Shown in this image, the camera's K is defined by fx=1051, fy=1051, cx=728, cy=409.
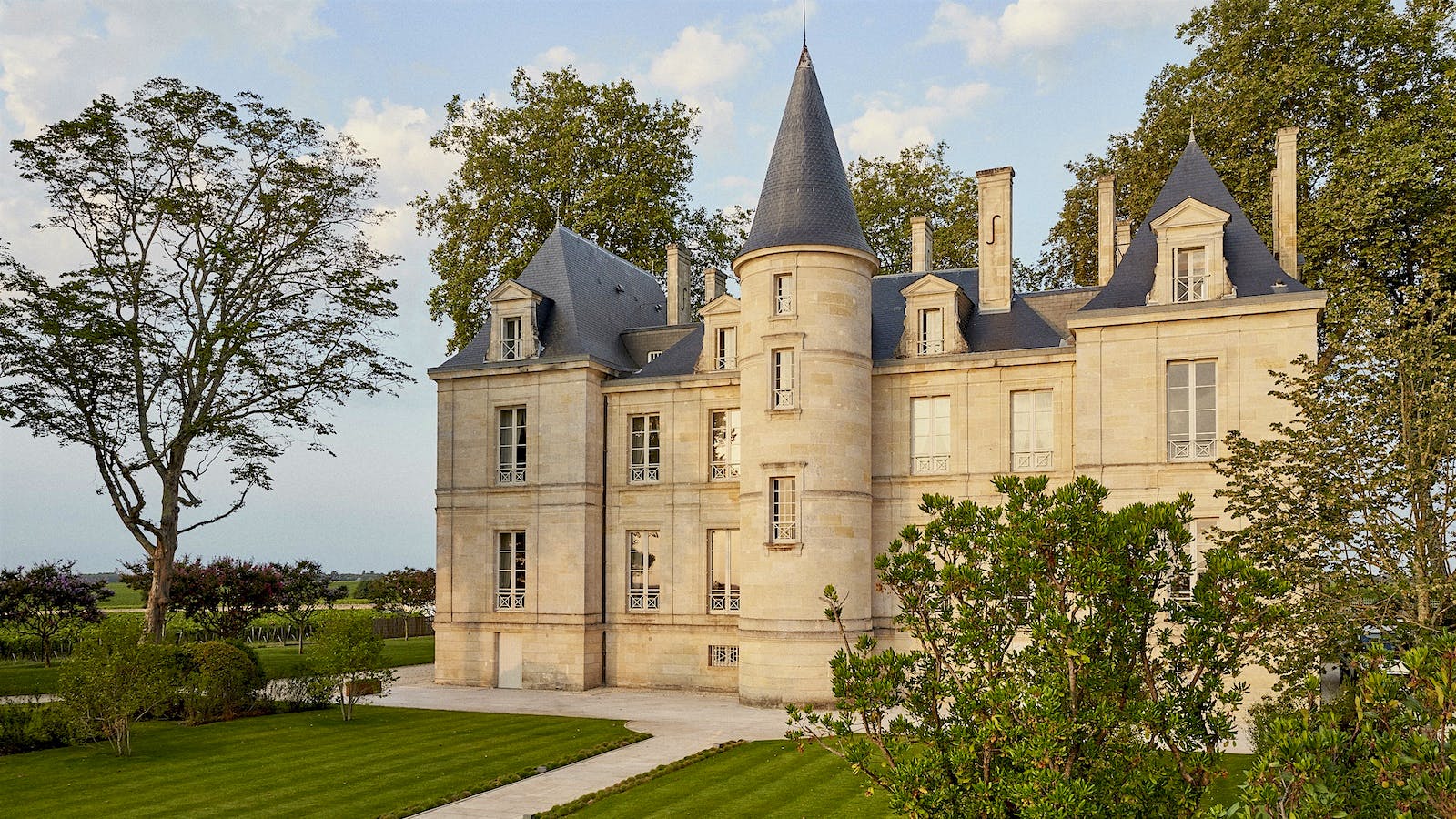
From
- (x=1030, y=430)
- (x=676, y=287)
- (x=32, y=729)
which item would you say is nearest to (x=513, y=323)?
(x=676, y=287)

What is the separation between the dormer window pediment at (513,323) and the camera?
28188 mm

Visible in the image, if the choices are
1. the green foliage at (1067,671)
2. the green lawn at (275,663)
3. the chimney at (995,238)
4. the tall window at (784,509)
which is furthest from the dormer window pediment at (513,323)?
the green foliage at (1067,671)

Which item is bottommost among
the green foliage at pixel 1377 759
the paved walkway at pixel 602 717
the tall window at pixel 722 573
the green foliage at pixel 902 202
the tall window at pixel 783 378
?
the paved walkway at pixel 602 717

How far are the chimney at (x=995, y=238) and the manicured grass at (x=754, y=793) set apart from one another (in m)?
13.1

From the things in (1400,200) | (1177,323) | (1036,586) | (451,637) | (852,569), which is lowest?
(451,637)

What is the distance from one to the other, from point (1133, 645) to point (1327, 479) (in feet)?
23.9

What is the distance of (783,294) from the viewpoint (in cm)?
2442

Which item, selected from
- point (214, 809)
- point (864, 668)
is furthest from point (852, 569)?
point (864, 668)

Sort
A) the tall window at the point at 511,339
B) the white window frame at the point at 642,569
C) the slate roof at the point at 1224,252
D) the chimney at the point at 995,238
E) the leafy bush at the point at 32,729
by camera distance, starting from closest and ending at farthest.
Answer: the leafy bush at the point at 32,729, the slate roof at the point at 1224,252, the chimney at the point at 995,238, the white window frame at the point at 642,569, the tall window at the point at 511,339

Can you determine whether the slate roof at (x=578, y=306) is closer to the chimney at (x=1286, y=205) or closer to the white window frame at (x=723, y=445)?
the white window frame at (x=723, y=445)

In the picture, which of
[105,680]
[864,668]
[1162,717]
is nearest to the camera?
[1162,717]

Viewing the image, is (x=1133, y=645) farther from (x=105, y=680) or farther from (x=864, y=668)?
(x=105, y=680)

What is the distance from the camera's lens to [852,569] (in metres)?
24.1

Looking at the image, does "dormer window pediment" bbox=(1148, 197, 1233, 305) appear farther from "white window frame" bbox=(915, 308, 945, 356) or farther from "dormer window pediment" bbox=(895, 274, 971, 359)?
"white window frame" bbox=(915, 308, 945, 356)
